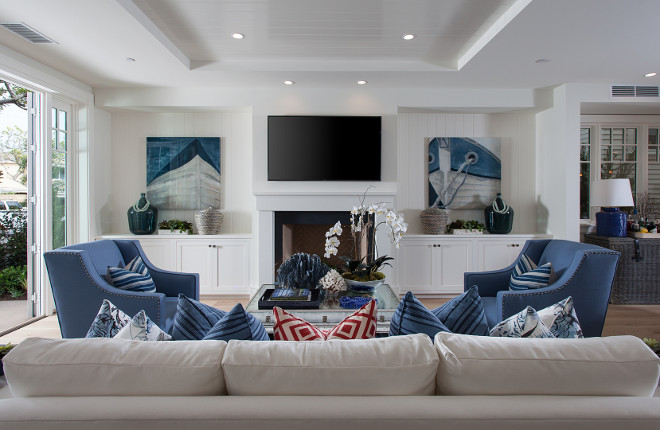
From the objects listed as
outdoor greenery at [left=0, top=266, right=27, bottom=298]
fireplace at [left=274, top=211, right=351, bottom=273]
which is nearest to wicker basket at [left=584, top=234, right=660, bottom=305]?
fireplace at [left=274, top=211, right=351, bottom=273]

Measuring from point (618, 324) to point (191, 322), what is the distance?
4012 millimetres

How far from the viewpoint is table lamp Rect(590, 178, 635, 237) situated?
446cm

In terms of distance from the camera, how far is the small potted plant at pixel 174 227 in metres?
4.95

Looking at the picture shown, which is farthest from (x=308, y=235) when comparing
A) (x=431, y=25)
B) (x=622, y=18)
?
(x=622, y=18)

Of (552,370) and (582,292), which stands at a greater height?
(552,370)

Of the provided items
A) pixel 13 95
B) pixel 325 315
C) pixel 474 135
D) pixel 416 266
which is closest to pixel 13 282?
pixel 13 95

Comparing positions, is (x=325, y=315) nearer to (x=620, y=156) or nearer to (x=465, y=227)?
(x=465, y=227)

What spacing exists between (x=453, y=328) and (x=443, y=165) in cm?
386

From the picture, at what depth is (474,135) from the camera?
5156 mm

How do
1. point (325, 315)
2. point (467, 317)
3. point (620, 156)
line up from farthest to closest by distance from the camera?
1. point (620, 156)
2. point (325, 315)
3. point (467, 317)

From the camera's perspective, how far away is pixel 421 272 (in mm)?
4852

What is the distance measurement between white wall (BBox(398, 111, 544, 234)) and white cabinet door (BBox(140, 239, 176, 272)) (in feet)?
9.22

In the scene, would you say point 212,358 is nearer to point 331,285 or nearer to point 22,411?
point 22,411

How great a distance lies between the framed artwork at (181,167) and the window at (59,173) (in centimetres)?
92
